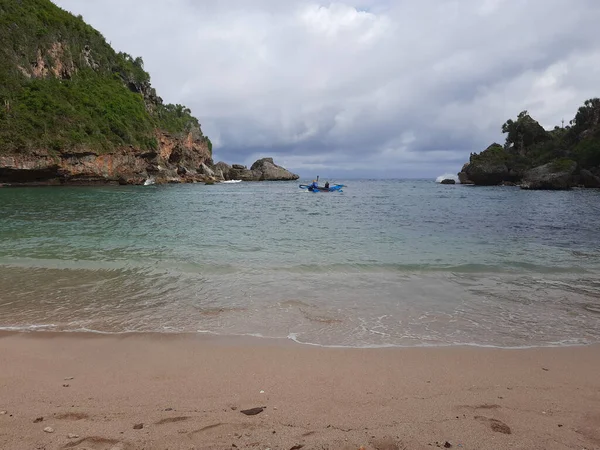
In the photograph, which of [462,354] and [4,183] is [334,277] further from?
[4,183]

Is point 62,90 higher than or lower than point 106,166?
higher

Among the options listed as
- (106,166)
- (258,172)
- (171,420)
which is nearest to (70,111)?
(106,166)

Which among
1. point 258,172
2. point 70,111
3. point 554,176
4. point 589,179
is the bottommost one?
point 589,179

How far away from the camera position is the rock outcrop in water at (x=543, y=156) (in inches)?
2475

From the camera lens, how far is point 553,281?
939 cm

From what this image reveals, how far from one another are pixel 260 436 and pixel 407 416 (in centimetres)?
139

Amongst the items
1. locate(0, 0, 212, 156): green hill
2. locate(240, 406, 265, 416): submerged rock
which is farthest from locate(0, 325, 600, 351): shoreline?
locate(0, 0, 212, 156): green hill

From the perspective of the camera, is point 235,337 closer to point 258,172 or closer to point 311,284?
point 311,284

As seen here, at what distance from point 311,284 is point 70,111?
62.7 m

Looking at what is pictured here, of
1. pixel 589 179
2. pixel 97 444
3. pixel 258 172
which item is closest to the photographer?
pixel 97 444

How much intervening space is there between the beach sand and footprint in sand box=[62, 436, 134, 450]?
1 centimetres

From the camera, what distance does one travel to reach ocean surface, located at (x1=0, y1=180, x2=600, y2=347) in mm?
6230

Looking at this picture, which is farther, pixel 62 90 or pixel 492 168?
pixel 492 168

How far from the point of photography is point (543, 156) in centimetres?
7469
